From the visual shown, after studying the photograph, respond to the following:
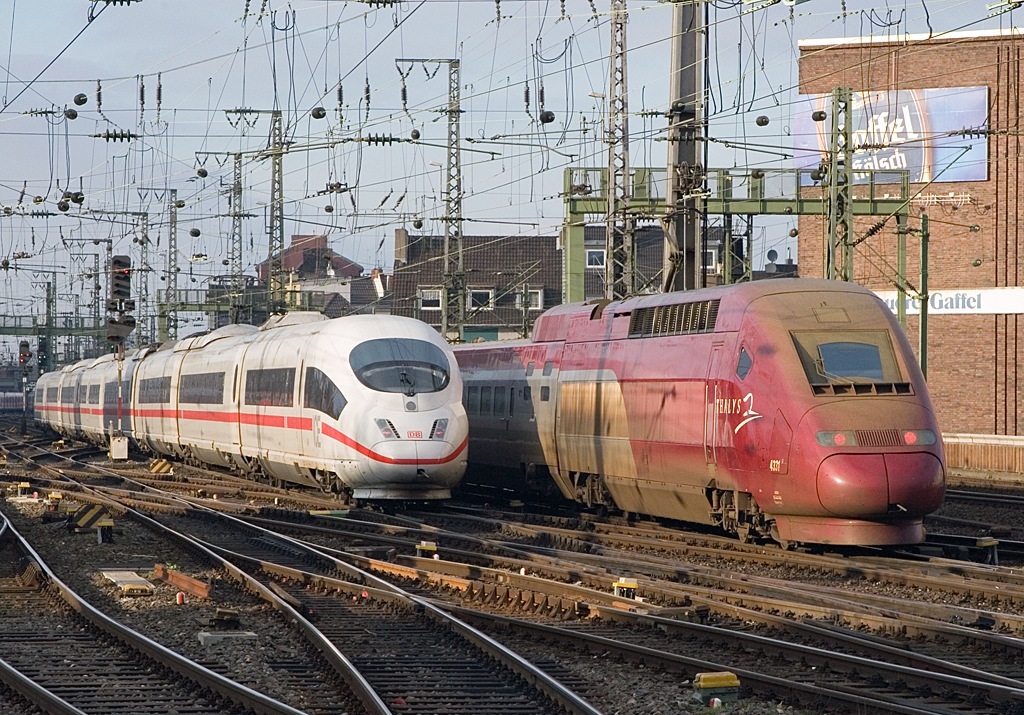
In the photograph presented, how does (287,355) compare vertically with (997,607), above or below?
above

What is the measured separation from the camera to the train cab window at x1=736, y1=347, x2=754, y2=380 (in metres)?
17.2

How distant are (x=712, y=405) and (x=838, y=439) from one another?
7.76 feet

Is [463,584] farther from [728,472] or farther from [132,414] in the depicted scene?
[132,414]

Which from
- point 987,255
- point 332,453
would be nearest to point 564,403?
point 332,453

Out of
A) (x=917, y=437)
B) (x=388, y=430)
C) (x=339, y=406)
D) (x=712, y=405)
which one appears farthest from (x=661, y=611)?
(x=339, y=406)

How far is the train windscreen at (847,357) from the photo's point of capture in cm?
1652

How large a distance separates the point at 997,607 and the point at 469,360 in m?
17.1

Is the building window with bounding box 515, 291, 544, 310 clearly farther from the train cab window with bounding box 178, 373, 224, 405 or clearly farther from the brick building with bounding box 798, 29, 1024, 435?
the train cab window with bounding box 178, 373, 224, 405

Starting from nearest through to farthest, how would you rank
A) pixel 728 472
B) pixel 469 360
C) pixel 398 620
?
pixel 398 620 → pixel 728 472 → pixel 469 360

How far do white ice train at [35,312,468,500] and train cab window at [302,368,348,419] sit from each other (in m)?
0.02

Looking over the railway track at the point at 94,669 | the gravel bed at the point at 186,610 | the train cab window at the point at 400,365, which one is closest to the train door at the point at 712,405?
the gravel bed at the point at 186,610

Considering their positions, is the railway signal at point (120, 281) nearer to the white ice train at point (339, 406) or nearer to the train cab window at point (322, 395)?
the white ice train at point (339, 406)

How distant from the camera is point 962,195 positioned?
4841 centimetres

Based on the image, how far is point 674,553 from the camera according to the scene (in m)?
18.0
